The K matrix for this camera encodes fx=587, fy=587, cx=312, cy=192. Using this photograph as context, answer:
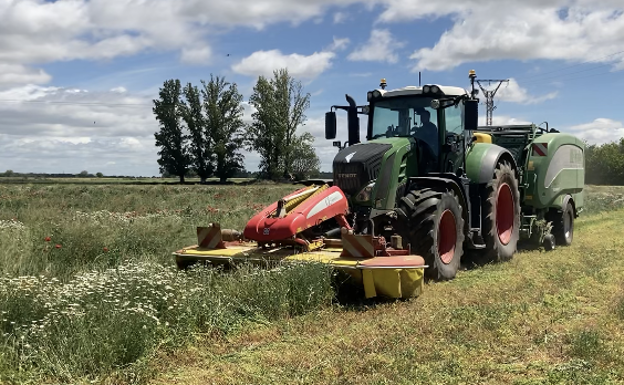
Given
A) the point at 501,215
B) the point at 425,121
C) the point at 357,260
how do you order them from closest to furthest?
1. the point at 357,260
2. the point at 425,121
3. the point at 501,215

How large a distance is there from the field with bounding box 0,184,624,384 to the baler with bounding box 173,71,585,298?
0.50 metres

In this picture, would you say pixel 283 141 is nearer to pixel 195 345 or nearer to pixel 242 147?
pixel 242 147

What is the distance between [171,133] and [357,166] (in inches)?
2146

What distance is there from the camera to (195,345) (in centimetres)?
507

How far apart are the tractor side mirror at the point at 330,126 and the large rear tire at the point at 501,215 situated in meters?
2.61

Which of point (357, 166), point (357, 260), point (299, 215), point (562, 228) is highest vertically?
point (357, 166)

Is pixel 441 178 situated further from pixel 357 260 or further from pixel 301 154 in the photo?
pixel 301 154

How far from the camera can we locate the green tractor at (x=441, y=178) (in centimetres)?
788

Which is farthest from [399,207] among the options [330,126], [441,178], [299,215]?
[330,126]

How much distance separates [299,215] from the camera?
7.18 m

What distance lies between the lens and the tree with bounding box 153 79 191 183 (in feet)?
196

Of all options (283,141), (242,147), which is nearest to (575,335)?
(283,141)

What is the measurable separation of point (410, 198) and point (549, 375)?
Answer: 3.79m

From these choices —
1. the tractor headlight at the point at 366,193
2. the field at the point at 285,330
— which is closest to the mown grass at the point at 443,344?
the field at the point at 285,330
